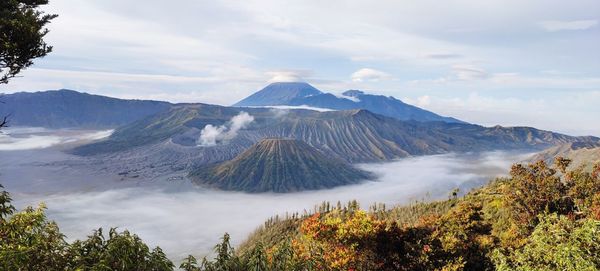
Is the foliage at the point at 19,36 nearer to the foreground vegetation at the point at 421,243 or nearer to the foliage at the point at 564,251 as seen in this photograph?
the foreground vegetation at the point at 421,243

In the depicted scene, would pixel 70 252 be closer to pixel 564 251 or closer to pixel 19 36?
pixel 19 36

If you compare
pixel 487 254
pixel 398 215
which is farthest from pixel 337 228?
pixel 398 215

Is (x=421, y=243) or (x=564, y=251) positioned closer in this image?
(x=564, y=251)

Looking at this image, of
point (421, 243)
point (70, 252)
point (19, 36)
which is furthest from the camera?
point (421, 243)

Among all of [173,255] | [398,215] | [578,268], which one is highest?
[578,268]

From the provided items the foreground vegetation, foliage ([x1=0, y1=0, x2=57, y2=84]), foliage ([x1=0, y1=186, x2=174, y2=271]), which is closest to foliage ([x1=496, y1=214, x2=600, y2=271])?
the foreground vegetation

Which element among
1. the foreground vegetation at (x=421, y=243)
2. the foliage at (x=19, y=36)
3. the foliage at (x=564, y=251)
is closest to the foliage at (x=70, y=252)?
the foreground vegetation at (x=421, y=243)

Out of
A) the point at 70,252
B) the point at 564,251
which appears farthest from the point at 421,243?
the point at 70,252

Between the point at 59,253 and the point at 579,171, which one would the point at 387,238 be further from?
the point at 59,253

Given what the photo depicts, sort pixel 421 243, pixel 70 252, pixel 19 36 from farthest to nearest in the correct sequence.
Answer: pixel 421 243
pixel 19 36
pixel 70 252
